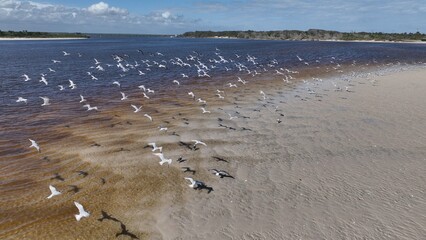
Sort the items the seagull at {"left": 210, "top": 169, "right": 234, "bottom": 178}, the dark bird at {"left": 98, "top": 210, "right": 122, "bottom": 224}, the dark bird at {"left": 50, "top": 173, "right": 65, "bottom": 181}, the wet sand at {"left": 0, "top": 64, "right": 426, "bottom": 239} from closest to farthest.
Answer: the wet sand at {"left": 0, "top": 64, "right": 426, "bottom": 239}, the dark bird at {"left": 98, "top": 210, "right": 122, "bottom": 224}, the dark bird at {"left": 50, "top": 173, "right": 65, "bottom": 181}, the seagull at {"left": 210, "top": 169, "right": 234, "bottom": 178}

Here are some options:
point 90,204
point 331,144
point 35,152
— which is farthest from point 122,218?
point 331,144

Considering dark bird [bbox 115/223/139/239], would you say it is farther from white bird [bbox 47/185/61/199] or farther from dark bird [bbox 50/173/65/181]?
dark bird [bbox 50/173/65/181]

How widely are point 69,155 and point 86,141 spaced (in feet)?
7.16

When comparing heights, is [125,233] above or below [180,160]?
below

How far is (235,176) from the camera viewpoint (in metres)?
16.6

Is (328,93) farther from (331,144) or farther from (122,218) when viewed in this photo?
(122,218)

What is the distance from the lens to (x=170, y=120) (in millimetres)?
25391

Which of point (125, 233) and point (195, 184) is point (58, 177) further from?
point (195, 184)

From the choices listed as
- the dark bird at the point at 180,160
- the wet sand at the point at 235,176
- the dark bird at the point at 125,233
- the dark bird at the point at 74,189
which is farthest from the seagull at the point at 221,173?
the dark bird at the point at 74,189

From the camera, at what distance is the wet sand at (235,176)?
42.0 feet

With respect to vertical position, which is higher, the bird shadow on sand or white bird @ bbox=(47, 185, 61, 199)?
white bird @ bbox=(47, 185, 61, 199)

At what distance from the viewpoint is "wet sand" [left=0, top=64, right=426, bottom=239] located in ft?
42.0

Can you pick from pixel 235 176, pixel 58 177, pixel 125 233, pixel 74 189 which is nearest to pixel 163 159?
pixel 235 176

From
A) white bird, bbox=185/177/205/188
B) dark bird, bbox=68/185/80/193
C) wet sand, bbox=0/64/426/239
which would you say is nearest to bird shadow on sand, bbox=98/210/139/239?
wet sand, bbox=0/64/426/239
